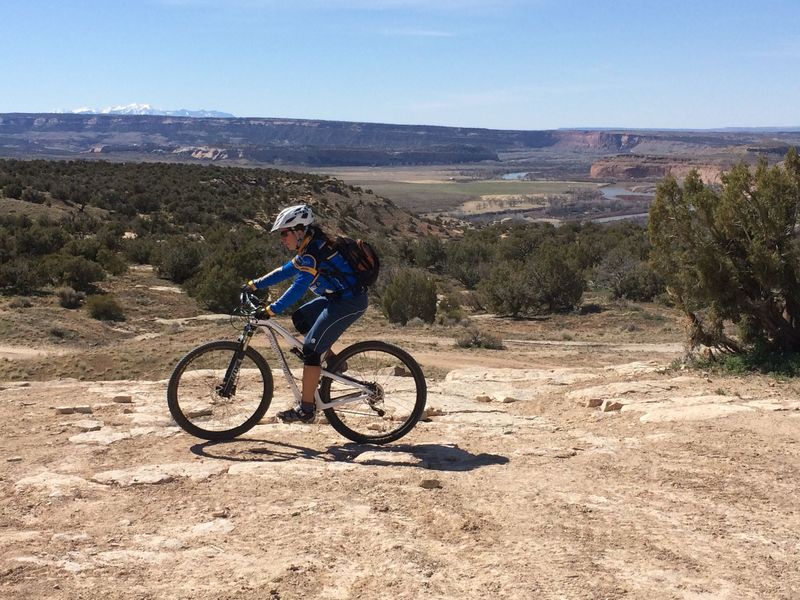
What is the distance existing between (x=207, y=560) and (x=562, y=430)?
3.95m

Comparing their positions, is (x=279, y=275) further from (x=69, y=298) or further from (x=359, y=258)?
(x=69, y=298)

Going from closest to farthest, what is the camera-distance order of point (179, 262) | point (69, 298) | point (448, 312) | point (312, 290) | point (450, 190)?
point (312, 290) < point (69, 298) < point (448, 312) < point (179, 262) < point (450, 190)

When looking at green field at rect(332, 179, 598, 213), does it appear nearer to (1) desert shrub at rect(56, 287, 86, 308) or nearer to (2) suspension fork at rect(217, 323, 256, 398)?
(1) desert shrub at rect(56, 287, 86, 308)

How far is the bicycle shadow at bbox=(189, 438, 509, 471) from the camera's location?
231 inches

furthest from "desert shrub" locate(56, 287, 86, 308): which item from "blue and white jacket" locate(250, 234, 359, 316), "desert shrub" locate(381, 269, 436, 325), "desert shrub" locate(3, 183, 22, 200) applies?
"desert shrub" locate(3, 183, 22, 200)

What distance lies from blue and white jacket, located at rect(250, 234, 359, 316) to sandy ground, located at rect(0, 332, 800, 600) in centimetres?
128

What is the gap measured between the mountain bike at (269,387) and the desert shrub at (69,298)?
1807cm

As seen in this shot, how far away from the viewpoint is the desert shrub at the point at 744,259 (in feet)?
31.9

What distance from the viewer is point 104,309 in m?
21.7

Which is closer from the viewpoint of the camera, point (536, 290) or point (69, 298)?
point (69, 298)

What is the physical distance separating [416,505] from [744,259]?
23.5 feet

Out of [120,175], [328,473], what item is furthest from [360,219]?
[328,473]

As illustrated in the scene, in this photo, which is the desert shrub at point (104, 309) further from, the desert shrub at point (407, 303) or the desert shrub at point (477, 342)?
the desert shrub at point (477, 342)

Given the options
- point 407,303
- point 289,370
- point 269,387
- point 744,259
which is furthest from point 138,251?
point 289,370
